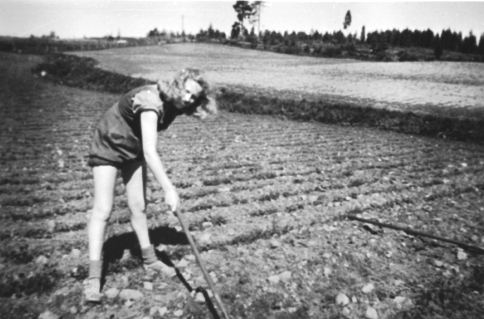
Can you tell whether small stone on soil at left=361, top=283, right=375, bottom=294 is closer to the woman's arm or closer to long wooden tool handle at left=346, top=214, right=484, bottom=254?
long wooden tool handle at left=346, top=214, right=484, bottom=254

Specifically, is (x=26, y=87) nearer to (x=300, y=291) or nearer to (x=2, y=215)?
(x=2, y=215)

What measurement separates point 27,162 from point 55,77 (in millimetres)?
25050

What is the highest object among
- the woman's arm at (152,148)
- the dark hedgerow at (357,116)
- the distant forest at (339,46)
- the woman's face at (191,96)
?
the distant forest at (339,46)

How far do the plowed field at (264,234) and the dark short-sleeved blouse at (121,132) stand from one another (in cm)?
121

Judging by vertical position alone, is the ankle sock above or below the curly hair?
below

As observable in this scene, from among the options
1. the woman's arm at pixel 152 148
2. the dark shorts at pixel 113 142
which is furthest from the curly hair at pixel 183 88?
the dark shorts at pixel 113 142

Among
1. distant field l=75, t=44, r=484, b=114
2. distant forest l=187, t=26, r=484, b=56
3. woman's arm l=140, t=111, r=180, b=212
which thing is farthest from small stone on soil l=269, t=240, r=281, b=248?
distant forest l=187, t=26, r=484, b=56

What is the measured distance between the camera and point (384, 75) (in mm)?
30906

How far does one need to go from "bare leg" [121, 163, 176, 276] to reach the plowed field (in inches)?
5.9

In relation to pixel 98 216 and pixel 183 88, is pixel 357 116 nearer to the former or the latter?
pixel 183 88

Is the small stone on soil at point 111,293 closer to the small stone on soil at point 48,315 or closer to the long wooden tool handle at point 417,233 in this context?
the small stone on soil at point 48,315

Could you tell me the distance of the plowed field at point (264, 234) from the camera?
9.91ft

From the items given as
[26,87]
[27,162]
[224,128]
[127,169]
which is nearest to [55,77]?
[26,87]

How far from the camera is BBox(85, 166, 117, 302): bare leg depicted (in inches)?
114
